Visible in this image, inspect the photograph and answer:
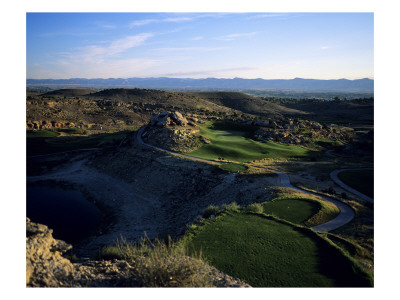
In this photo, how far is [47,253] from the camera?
327 inches

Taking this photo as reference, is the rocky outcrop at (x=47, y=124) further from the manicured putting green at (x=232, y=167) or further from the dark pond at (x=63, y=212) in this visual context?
the manicured putting green at (x=232, y=167)

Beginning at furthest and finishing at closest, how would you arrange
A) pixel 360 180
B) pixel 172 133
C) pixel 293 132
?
pixel 293 132
pixel 172 133
pixel 360 180

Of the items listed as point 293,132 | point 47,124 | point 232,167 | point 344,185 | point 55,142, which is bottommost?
point 344,185

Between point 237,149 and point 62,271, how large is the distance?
26576mm

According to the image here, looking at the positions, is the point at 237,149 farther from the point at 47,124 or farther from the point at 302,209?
the point at 47,124

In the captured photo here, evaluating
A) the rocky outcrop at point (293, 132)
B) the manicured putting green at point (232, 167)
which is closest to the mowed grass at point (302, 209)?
the manicured putting green at point (232, 167)

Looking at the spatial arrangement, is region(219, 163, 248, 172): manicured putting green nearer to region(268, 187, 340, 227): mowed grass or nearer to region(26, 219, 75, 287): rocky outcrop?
region(268, 187, 340, 227): mowed grass

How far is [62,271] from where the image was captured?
25.7 ft

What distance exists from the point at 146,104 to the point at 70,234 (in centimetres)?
6838

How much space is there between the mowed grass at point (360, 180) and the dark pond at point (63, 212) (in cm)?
2225

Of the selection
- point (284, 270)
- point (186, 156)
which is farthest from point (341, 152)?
point (284, 270)

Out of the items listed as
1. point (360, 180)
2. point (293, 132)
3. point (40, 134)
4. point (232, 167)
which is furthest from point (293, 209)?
point (40, 134)

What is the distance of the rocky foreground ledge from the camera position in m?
7.46

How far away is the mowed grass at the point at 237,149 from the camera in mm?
30656
